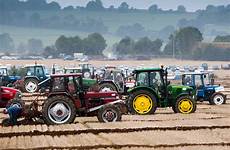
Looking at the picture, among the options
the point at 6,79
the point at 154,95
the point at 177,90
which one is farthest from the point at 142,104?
the point at 6,79

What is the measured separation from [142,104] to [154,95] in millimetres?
576

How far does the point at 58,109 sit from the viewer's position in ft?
62.6

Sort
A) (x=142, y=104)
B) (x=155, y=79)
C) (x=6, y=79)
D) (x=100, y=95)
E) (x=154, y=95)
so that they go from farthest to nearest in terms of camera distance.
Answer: (x=6, y=79) → (x=155, y=79) → (x=142, y=104) → (x=154, y=95) → (x=100, y=95)

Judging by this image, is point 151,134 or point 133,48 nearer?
point 151,134

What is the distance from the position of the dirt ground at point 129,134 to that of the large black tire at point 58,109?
0.98 ft

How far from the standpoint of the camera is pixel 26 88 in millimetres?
35375

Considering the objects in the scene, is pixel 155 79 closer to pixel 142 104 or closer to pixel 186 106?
pixel 142 104

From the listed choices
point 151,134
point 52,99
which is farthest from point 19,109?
point 151,134

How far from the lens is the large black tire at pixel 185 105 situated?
2281cm

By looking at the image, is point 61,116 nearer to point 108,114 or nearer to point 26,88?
point 108,114

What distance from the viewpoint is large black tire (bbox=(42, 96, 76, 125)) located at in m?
19.0

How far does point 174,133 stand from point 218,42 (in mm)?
143385

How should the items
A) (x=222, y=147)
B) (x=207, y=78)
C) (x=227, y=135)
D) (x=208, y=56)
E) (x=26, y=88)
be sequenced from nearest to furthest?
(x=222, y=147) → (x=227, y=135) → (x=207, y=78) → (x=26, y=88) → (x=208, y=56)

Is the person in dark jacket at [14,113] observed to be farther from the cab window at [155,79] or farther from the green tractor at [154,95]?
the cab window at [155,79]
